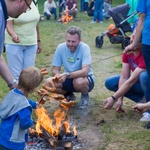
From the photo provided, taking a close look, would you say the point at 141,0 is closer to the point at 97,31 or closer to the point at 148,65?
the point at 148,65

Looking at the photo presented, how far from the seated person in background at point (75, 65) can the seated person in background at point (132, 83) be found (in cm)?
39

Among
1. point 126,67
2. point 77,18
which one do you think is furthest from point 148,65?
point 77,18

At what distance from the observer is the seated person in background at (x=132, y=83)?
15.7ft

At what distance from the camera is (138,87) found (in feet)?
17.0

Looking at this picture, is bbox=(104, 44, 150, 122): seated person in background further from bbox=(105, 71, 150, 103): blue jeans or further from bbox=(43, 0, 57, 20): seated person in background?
bbox=(43, 0, 57, 20): seated person in background

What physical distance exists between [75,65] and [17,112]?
219 cm

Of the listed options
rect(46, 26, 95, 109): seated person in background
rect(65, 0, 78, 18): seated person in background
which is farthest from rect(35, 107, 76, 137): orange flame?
rect(65, 0, 78, 18): seated person in background

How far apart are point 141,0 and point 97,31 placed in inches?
345

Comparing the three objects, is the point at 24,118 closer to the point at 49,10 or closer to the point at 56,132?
the point at 56,132

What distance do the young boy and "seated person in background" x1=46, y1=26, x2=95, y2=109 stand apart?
178cm

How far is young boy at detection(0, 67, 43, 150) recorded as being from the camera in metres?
3.26

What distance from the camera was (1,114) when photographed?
329cm

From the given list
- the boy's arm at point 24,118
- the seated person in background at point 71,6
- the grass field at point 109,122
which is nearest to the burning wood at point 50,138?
the grass field at point 109,122

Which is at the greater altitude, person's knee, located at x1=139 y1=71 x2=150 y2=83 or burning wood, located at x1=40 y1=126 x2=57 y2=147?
person's knee, located at x1=139 y1=71 x2=150 y2=83
